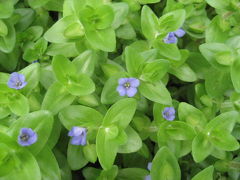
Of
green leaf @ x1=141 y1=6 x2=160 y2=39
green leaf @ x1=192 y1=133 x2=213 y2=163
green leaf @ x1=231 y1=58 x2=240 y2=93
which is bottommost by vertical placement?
green leaf @ x1=192 y1=133 x2=213 y2=163

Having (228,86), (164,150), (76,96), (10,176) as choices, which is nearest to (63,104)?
(76,96)

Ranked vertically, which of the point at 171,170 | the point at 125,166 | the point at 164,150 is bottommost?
the point at 125,166

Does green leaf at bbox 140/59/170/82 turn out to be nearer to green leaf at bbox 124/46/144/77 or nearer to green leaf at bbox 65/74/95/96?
green leaf at bbox 124/46/144/77

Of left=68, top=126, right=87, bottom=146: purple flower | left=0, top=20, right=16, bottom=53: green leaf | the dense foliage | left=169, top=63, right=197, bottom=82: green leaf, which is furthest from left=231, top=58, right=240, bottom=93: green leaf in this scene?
left=0, top=20, right=16, bottom=53: green leaf

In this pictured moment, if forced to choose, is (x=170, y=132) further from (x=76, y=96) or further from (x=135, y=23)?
(x=135, y=23)

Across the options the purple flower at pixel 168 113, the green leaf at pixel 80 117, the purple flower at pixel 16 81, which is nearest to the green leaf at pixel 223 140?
the purple flower at pixel 168 113

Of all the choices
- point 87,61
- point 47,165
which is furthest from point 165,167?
point 87,61
